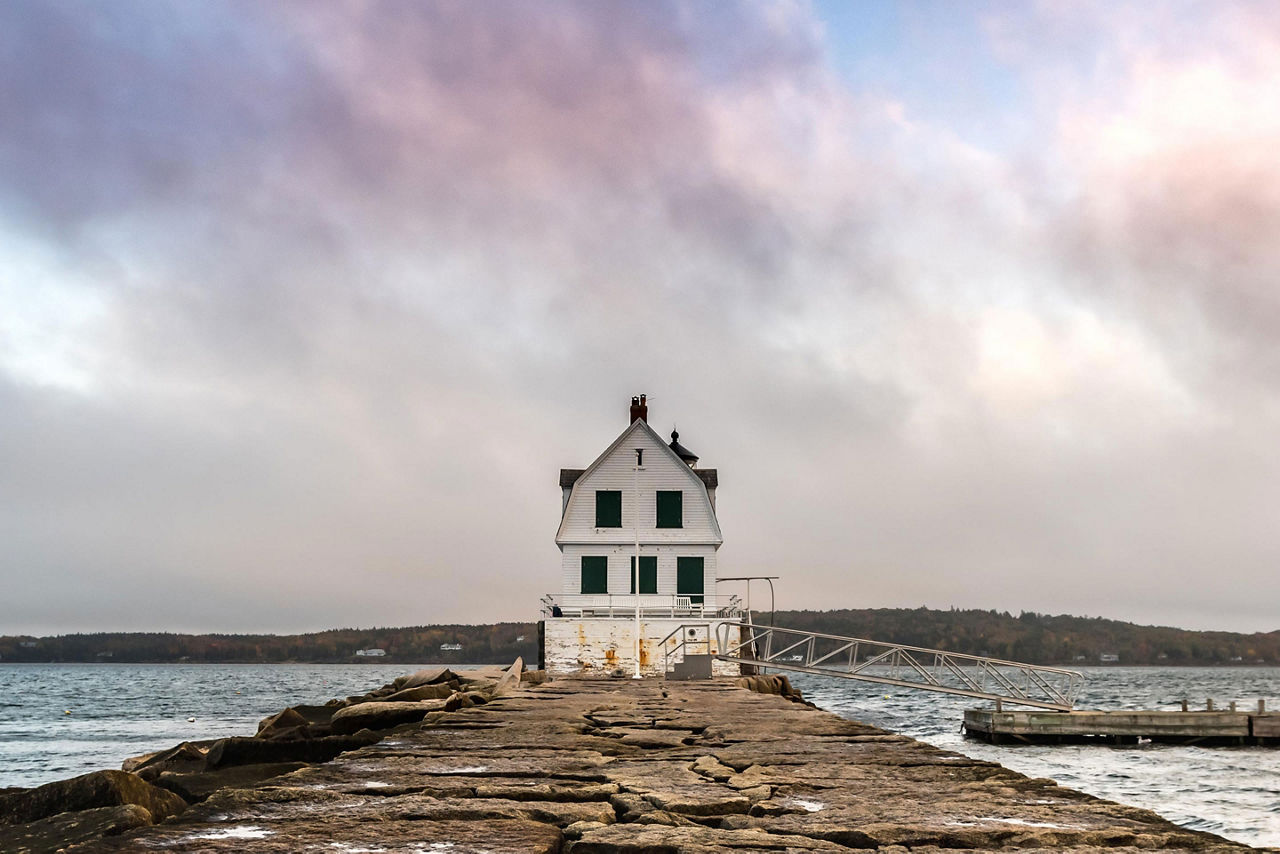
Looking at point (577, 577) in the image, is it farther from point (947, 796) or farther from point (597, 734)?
point (947, 796)

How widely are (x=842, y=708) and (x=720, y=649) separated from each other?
21763 millimetres

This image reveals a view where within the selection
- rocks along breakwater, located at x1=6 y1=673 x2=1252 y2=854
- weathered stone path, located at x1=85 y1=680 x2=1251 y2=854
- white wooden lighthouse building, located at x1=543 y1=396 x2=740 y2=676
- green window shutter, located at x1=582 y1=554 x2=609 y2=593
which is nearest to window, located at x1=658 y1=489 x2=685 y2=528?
white wooden lighthouse building, located at x1=543 y1=396 x2=740 y2=676

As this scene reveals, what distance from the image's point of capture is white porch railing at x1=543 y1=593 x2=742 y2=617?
2950 cm

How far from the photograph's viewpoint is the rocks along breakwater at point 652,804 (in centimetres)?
330

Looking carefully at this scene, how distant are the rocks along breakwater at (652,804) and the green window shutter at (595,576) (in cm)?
2303

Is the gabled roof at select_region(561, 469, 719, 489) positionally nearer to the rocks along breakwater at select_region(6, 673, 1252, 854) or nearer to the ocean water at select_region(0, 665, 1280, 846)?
the ocean water at select_region(0, 665, 1280, 846)

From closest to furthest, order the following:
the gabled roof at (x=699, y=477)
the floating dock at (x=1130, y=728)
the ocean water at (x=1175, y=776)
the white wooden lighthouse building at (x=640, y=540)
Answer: the ocean water at (x=1175, y=776) → the floating dock at (x=1130, y=728) → the white wooden lighthouse building at (x=640, y=540) → the gabled roof at (x=699, y=477)

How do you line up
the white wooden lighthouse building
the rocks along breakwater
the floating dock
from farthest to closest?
the white wooden lighthouse building
the floating dock
the rocks along breakwater

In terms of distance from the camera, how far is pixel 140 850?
303cm

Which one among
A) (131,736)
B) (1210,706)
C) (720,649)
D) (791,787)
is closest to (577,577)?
(720,649)

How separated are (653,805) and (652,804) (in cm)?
2

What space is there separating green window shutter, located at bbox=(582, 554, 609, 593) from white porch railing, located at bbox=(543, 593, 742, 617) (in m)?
A: 0.21

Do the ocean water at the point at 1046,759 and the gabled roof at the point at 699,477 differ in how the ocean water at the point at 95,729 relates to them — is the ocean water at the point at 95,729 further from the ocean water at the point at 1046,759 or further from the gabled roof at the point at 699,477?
the gabled roof at the point at 699,477

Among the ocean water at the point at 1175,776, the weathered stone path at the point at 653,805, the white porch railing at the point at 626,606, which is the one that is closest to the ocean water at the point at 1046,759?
the ocean water at the point at 1175,776
